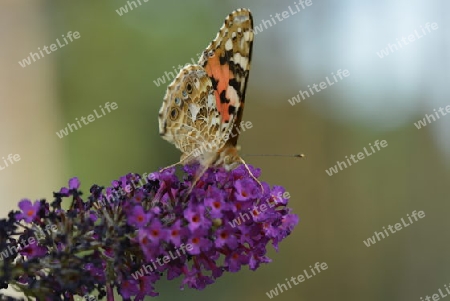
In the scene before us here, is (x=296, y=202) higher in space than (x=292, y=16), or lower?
lower

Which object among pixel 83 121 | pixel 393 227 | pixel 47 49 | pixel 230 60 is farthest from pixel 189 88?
pixel 83 121

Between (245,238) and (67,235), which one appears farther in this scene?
(245,238)

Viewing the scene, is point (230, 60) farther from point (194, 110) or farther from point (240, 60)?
point (194, 110)

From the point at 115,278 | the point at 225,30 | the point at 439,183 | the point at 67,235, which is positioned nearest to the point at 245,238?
the point at 115,278

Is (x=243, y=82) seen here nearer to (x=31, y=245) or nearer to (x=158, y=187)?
(x=158, y=187)

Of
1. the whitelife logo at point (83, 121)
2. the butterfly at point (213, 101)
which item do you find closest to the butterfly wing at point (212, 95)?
the butterfly at point (213, 101)

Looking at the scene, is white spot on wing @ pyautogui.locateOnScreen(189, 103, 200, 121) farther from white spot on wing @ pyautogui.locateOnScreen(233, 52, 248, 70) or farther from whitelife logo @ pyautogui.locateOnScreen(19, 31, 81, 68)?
whitelife logo @ pyautogui.locateOnScreen(19, 31, 81, 68)

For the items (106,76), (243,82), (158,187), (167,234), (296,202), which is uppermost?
(106,76)

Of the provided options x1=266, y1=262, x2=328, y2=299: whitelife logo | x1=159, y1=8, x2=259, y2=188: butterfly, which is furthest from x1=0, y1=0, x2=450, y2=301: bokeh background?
x1=159, y1=8, x2=259, y2=188: butterfly
